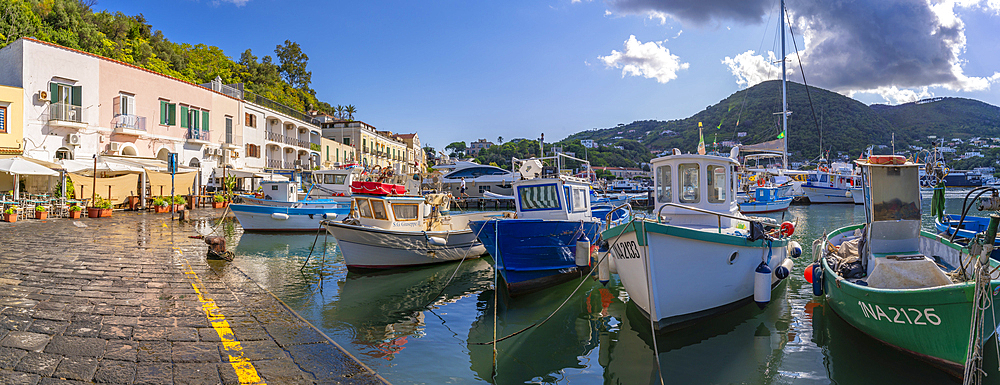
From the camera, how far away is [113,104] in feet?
79.3

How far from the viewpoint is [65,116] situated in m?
21.8

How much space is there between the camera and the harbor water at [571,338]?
242 inches

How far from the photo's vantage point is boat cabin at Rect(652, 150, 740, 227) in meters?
8.84

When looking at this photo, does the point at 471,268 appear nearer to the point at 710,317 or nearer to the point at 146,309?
the point at 710,317

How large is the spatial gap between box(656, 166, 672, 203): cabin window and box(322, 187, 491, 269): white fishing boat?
4507 millimetres

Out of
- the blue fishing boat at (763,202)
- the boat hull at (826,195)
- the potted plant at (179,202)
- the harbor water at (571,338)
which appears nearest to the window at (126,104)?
the potted plant at (179,202)

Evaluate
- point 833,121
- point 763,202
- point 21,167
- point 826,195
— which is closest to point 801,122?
point 833,121

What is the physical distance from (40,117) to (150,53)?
642 inches

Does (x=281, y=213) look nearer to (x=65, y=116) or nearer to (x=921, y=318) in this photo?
(x=65, y=116)

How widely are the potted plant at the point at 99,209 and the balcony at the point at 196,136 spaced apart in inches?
356

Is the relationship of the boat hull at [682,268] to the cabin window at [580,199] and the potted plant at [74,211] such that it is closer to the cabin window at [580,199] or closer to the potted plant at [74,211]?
the cabin window at [580,199]

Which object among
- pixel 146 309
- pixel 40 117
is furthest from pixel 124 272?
pixel 40 117

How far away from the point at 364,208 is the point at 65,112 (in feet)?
60.8

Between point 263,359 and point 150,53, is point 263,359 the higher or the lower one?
the lower one
